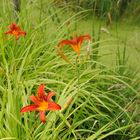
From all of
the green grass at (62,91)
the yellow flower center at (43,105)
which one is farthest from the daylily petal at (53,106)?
the green grass at (62,91)

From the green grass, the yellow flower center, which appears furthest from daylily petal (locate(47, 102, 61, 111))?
the green grass

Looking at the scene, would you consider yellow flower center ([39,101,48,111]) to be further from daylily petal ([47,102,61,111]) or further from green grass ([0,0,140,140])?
green grass ([0,0,140,140])

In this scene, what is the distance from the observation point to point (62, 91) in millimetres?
1807

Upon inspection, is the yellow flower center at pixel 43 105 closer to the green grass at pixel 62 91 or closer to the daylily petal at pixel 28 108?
the daylily petal at pixel 28 108

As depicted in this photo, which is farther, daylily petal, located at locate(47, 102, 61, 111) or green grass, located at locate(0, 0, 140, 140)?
green grass, located at locate(0, 0, 140, 140)

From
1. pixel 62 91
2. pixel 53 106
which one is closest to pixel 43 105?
pixel 53 106

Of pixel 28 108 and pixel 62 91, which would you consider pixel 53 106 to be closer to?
pixel 28 108

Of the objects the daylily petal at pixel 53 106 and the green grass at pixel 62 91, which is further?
the green grass at pixel 62 91

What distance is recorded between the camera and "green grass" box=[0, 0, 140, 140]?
156cm

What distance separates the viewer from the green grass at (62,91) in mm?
1562

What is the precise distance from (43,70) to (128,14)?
169 centimetres

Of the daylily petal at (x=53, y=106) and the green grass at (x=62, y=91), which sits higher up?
the daylily petal at (x=53, y=106)

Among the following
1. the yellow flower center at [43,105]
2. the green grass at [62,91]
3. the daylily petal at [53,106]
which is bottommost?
the green grass at [62,91]

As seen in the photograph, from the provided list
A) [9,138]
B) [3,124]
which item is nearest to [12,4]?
[3,124]
